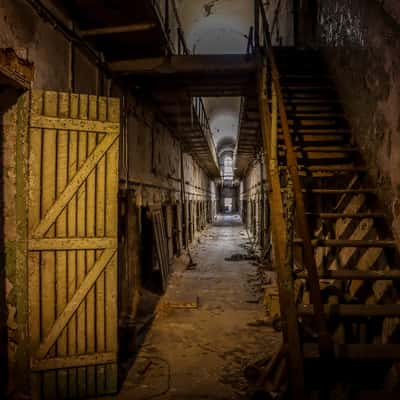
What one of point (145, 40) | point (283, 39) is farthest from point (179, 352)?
point (283, 39)

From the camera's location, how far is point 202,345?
16.0ft

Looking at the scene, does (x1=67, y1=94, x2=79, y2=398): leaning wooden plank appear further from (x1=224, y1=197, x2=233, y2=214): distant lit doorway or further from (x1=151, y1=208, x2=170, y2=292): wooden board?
(x1=224, y1=197, x2=233, y2=214): distant lit doorway

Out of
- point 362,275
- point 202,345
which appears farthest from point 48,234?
point 362,275

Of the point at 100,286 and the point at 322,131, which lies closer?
the point at 100,286

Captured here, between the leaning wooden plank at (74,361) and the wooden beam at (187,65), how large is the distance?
14.9 ft

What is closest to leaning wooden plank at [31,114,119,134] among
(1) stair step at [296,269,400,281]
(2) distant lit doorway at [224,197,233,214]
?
(1) stair step at [296,269,400,281]

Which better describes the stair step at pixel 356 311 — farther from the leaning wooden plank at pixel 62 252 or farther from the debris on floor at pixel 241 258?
the debris on floor at pixel 241 258

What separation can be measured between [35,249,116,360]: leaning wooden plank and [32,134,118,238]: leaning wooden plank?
684 mm

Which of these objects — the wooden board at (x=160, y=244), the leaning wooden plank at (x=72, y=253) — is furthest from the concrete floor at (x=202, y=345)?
the leaning wooden plank at (x=72, y=253)

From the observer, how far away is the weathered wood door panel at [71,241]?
3361mm

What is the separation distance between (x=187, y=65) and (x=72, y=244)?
3.92 metres

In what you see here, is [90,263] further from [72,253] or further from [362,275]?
[362,275]

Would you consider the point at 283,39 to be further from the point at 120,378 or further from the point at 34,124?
the point at 120,378

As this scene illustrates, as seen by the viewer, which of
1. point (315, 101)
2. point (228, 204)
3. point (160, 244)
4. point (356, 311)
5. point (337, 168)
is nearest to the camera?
point (356, 311)
